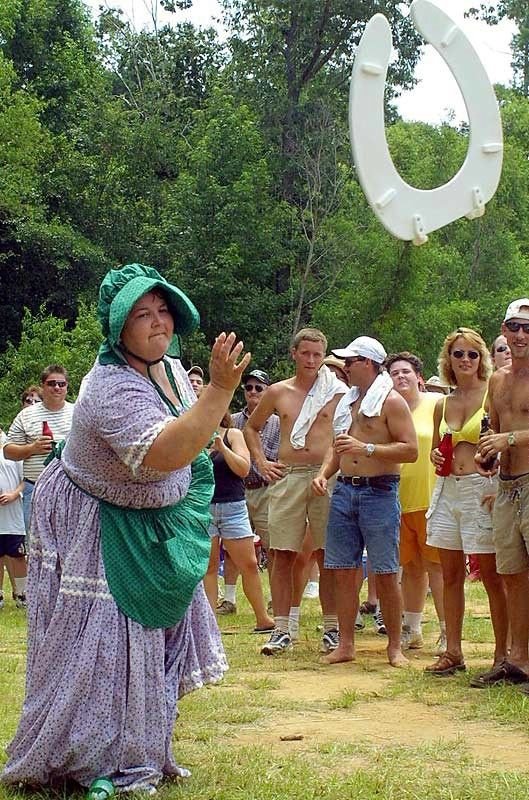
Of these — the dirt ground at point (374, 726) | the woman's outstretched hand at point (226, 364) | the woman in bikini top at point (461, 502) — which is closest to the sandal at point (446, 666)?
the woman in bikini top at point (461, 502)

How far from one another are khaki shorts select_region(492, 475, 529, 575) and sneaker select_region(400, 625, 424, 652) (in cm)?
173

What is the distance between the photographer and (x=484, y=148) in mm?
5539

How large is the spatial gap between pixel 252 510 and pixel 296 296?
49.8 ft

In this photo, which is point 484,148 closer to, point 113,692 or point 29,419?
point 113,692

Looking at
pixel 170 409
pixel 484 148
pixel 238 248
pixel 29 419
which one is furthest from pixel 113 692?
pixel 238 248

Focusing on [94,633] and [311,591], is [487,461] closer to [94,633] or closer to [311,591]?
[94,633]

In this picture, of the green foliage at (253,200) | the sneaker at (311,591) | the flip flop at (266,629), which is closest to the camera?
the flip flop at (266,629)

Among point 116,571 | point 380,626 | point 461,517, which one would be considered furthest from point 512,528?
point 116,571

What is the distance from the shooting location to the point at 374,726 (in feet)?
17.2

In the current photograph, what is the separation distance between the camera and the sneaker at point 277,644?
734 cm

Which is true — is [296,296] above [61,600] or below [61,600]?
above

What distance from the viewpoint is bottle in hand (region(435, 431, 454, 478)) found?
6634 millimetres

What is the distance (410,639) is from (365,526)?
1.11m

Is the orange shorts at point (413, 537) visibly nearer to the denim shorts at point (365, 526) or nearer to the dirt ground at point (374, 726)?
the denim shorts at point (365, 526)
